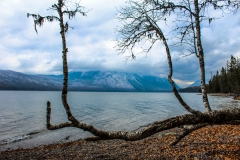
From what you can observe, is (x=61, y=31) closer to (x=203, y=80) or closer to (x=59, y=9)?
(x=59, y=9)

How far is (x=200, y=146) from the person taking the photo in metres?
10.1

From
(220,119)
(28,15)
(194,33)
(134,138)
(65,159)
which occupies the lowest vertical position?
(65,159)

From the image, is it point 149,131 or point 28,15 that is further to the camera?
point 28,15

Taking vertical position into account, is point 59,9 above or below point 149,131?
above

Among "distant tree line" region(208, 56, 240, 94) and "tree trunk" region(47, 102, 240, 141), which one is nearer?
"tree trunk" region(47, 102, 240, 141)

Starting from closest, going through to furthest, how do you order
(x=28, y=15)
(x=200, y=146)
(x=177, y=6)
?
(x=177, y=6) < (x=28, y=15) < (x=200, y=146)

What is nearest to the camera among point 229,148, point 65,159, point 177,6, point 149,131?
point 149,131

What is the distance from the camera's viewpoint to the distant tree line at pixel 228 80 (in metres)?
88.7

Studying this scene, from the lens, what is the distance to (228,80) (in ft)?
356

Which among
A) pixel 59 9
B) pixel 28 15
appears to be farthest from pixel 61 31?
pixel 28 15

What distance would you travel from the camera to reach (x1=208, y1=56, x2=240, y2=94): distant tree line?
88669mm

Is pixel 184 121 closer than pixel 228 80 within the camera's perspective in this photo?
Yes

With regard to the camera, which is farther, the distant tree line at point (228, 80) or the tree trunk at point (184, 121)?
the distant tree line at point (228, 80)

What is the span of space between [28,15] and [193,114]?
696 cm
